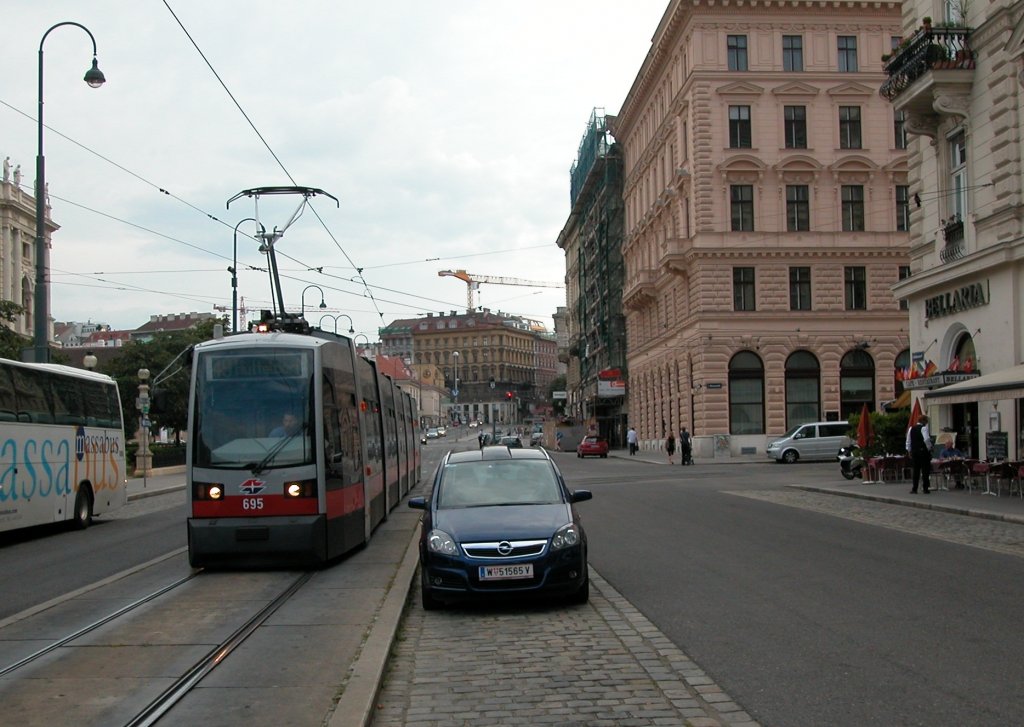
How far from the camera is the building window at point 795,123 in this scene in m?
52.8

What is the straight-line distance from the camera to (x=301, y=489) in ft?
43.6

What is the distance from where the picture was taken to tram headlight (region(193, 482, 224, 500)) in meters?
13.2

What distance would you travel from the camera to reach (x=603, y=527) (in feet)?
60.4

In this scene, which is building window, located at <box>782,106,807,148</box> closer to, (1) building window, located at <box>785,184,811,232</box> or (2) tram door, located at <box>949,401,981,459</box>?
(1) building window, located at <box>785,184,811,232</box>

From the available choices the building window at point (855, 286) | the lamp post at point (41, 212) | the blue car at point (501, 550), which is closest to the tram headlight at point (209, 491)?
the blue car at point (501, 550)

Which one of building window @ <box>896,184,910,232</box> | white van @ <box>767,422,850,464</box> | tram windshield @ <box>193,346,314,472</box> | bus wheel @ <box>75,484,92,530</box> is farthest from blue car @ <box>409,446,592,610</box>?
building window @ <box>896,184,910,232</box>

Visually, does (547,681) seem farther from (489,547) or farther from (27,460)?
(27,460)

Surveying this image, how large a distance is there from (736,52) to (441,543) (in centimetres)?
4731

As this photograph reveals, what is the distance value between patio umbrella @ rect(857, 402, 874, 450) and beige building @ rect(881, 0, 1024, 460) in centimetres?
153

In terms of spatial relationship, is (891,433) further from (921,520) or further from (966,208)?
(921,520)

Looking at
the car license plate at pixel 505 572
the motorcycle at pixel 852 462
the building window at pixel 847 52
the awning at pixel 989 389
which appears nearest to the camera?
the car license plate at pixel 505 572

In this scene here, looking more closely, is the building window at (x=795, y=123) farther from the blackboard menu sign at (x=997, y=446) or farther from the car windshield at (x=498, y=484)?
the car windshield at (x=498, y=484)

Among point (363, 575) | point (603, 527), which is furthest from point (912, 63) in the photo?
point (363, 575)

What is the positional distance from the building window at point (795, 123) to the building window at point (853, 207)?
3139 millimetres
